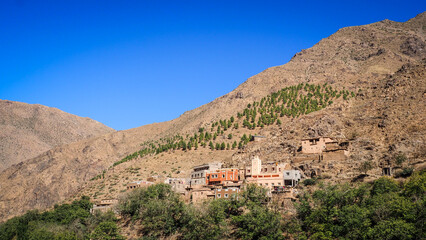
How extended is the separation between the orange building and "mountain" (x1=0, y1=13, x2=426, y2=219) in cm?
1133

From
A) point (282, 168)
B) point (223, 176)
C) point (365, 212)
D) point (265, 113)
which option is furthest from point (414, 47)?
point (365, 212)

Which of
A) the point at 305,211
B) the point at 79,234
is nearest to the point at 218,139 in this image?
the point at 79,234

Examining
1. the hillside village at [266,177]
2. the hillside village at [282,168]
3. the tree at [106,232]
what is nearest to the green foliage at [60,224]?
the hillside village at [282,168]

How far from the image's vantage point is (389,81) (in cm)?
10994

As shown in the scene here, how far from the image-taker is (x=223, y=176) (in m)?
76.6

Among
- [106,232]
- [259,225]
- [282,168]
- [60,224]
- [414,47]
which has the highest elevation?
[414,47]

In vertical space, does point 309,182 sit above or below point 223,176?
below

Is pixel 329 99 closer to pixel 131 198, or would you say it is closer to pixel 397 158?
pixel 397 158

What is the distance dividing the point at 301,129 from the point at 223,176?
2654 centimetres

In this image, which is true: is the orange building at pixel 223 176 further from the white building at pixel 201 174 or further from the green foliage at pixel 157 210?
the green foliage at pixel 157 210

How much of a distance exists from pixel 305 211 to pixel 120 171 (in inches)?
2691

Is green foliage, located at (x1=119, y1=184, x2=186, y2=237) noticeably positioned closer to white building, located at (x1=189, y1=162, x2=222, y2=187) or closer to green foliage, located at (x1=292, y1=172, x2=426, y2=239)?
white building, located at (x1=189, y1=162, x2=222, y2=187)

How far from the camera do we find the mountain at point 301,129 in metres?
81.7

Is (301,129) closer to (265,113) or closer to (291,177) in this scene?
(291,177)
